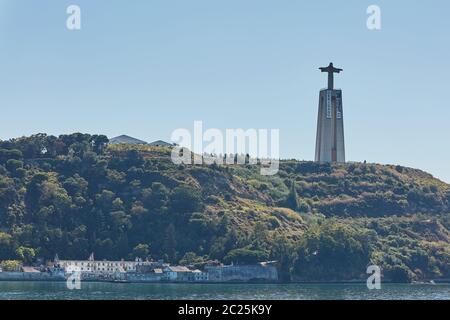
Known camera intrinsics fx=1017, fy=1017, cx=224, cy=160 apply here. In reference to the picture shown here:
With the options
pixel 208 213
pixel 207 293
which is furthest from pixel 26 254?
pixel 207 293

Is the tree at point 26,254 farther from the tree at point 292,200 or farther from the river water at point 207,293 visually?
the tree at point 292,200

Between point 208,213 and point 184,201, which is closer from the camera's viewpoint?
point 184,201

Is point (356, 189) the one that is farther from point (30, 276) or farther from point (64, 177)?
point (30, 276)

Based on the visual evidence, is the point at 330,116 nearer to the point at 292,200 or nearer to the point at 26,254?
the point at 292,200

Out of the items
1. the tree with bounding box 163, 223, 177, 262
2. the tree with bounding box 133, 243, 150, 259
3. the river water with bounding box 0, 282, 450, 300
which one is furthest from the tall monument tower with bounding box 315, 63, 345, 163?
the tree with bounding box 133, 243, 150, 259

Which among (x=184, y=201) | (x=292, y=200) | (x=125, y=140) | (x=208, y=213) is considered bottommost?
(x=208, y=213)

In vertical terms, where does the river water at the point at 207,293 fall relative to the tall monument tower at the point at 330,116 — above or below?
below

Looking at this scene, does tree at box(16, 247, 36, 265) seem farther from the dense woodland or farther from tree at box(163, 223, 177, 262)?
tree at box(163, 223, 177, 262)

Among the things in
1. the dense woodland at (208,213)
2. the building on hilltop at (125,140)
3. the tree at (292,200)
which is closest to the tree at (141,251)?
the dense woodland at (208,213)
